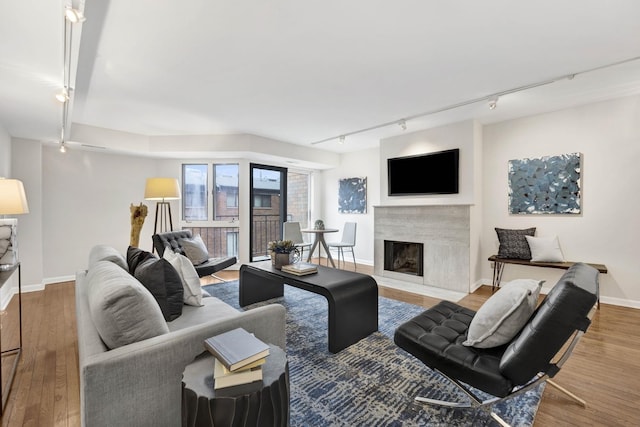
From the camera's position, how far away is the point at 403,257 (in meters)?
5.00

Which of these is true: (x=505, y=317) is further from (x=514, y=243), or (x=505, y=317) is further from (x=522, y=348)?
(x=514, y=243)

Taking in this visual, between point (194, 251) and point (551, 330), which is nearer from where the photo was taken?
point (551, 330)

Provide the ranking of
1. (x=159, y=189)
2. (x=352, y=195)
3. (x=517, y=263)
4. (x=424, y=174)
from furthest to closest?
(x=352, y=195) → (x=424, y=174) → (x=159, y=189) → (x=517, y=263)

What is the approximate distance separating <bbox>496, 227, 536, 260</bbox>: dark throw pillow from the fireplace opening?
109 centimetres

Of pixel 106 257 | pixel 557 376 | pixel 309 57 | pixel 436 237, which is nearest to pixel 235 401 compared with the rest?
pixel 106 257

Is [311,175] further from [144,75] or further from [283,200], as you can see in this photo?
[144,75]

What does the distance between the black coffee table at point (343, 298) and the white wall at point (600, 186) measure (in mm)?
2802

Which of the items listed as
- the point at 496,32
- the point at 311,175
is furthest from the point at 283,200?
the point at 496,32

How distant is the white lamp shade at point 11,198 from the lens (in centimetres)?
222

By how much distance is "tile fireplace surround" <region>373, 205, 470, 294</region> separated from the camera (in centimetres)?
414

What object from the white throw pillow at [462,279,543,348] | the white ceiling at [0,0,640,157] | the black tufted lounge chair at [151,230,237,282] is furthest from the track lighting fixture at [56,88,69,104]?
the white throw pillow at [462,279,543,348]

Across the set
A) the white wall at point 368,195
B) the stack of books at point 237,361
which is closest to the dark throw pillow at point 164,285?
the stack of books at point 237,361

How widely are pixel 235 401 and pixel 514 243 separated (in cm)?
420

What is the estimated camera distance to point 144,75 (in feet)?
9.02
